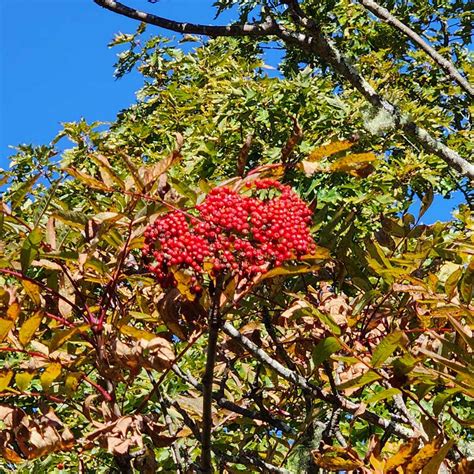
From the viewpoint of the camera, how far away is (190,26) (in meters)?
2.50

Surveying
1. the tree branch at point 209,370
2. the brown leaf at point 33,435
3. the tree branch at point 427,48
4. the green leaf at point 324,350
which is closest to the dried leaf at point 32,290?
the brown leaf at point 33,435

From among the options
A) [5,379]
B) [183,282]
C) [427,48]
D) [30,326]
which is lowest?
[5,379]

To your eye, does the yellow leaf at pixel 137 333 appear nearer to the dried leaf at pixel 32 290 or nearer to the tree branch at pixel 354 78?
the dried leaf at pixel 32 290

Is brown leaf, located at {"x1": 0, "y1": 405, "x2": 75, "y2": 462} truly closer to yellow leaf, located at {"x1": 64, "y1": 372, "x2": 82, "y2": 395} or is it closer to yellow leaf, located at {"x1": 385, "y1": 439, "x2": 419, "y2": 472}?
yellow leaf, located at {"x1": 64, "y1": 372, "x2": 82, "y2": 395}

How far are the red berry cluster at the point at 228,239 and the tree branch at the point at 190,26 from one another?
3.43 feet

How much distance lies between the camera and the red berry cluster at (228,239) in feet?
4.91

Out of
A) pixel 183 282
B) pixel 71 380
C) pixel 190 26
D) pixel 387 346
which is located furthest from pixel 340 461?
pixel 190 26

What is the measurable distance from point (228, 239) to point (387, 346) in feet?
1.28

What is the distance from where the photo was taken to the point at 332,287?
2.19m

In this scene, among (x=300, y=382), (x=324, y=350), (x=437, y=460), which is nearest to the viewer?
(x=437, y=460)

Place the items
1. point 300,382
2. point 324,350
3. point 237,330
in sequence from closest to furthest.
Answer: point 324,350
point 300,382
point 237,330

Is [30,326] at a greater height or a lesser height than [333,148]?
lesser

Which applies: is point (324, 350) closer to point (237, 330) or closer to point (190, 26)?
point (237, 330)

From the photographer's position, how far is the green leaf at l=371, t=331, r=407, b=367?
143 centimetres
